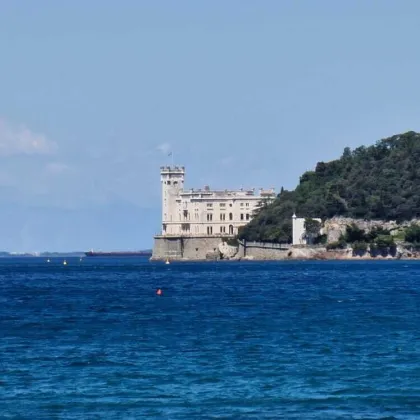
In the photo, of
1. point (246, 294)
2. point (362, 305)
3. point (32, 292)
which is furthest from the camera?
point (32, 292)

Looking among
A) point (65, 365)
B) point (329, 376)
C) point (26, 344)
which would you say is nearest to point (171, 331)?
point (26, 344)

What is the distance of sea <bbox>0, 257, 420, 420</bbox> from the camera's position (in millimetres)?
38781

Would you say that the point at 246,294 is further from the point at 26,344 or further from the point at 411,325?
the point at 26,344

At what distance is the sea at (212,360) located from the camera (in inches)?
1527

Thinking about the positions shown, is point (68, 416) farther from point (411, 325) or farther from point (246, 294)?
point (246, 294)

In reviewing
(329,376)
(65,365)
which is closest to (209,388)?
(329,376)

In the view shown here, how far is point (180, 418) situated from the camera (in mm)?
37156

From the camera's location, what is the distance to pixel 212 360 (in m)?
47.9

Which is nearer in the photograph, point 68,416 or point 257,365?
point 68,416

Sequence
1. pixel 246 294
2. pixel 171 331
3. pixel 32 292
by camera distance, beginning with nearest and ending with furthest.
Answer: pixel 171 331 < pixel 246 294 < pixel 32 292

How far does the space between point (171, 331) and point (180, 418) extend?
2355 centimetres

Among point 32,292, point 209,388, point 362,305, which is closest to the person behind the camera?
point 209,388

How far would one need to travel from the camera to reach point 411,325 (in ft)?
204

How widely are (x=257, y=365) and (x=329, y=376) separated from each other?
144 inches
